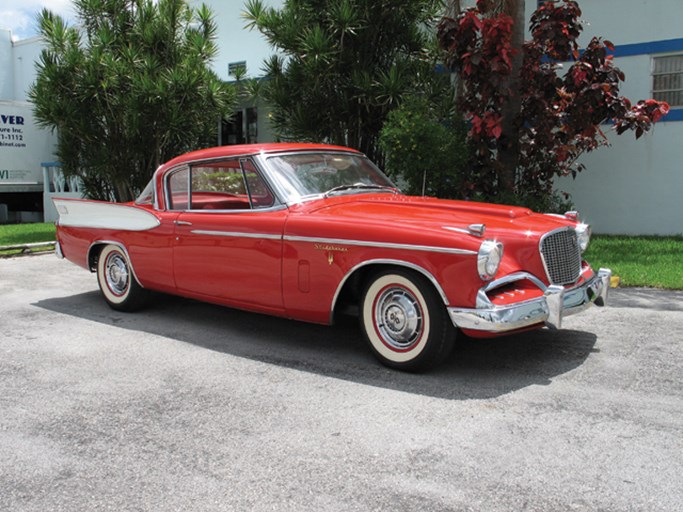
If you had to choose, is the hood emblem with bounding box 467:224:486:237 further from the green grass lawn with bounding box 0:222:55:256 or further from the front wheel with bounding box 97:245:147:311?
the green grass lawn with bounding box 0:222:55:256

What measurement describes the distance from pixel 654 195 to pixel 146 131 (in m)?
9.43

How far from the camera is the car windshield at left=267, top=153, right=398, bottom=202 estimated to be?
5.19 metres

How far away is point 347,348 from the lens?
509cm

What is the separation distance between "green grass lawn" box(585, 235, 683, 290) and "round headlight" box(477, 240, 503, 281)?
12.2ft

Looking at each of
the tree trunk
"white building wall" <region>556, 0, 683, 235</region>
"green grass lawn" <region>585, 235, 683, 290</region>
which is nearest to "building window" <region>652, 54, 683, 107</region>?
"white building wall" <region>556, 0, 683, 235</region>

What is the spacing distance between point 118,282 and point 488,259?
391 centimetres

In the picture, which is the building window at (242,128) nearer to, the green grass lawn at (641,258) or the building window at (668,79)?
the green grass lawn at (641,258)

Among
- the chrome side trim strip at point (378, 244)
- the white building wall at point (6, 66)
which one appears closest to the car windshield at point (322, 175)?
the chrome side trim strip at point (378, 244)

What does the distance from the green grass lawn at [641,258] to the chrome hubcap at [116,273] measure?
16.9 ft

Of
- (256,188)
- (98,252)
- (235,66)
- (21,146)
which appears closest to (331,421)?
(256,188)

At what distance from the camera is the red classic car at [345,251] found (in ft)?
13.6

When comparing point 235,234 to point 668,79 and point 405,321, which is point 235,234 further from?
point 668,79

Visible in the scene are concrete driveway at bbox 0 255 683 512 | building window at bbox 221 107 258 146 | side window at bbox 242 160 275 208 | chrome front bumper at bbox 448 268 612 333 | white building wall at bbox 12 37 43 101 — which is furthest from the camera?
white building wall at bbox 12 37 43 101

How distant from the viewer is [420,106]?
991cm
